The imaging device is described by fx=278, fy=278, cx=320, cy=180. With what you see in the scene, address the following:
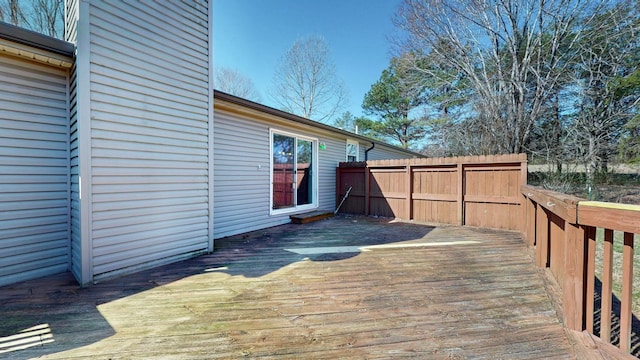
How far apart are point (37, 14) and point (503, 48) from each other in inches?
559

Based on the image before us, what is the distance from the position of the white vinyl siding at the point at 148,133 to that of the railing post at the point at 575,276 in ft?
12.8

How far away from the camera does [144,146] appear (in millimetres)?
3256

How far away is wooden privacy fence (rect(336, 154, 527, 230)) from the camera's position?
5.46 meters

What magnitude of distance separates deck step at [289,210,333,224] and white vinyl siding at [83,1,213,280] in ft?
8.24

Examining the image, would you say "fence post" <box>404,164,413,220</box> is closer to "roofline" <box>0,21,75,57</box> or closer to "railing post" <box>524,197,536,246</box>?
"railing post" <box>524,197,536,246</box>

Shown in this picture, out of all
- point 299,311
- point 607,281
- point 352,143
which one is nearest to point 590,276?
point 607,281

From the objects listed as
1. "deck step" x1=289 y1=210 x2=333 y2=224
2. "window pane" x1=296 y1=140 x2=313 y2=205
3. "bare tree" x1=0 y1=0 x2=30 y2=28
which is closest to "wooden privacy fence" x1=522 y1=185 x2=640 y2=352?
"deck step" x1=289 y1=210 x2=333 y2=224

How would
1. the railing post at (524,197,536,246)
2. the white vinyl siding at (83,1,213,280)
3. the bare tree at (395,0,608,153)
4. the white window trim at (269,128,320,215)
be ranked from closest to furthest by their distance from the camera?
the white vinyl siding at (83,1,213,280), the railing post at (524,197,536,246), the white window trim at (269,128,320,215), the bare tree at (395,0,608,153)

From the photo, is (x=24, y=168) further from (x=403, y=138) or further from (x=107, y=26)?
(x=403, y=138)

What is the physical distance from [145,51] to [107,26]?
15.7 inches

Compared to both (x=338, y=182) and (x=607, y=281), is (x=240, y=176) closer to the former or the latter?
(x=338, y=182)

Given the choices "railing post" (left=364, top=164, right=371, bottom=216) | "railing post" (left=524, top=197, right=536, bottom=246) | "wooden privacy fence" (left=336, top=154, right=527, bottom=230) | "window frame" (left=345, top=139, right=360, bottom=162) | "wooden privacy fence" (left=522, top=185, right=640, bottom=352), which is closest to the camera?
"wooden privacy fence" (left=522, top=185, right=640, bottom=352)

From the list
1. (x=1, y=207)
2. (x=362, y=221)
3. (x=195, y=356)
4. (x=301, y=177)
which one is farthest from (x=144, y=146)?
(x=362, y=221)

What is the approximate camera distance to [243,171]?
205 inches
